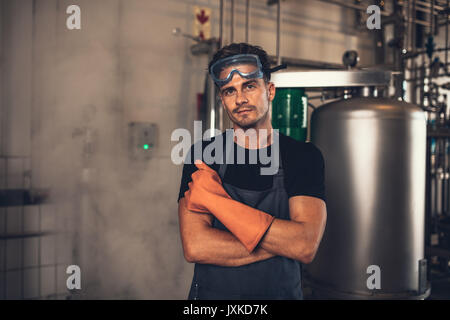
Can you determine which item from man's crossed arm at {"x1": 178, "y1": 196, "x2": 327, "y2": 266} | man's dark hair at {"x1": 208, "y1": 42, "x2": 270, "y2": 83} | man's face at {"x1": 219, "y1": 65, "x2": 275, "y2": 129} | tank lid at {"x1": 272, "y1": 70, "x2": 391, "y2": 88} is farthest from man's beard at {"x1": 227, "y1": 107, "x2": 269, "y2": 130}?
tank lid at {"x1": 272, "y1": 70, "x2": 391, "y2": 88}

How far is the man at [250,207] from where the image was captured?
1.03 m

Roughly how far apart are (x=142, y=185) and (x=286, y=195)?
1.55 m

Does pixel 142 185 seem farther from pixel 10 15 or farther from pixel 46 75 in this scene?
pixel 10 15

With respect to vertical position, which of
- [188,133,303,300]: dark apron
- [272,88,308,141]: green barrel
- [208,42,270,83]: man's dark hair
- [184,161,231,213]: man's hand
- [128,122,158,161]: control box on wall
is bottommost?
[188,133,303,300]: dark apron

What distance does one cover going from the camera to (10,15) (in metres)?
2.13

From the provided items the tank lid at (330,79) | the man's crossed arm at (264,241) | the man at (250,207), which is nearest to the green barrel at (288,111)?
the tank lid at (330,79)

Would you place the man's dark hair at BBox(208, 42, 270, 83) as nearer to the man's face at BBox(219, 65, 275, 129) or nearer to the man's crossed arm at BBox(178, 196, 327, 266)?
the man's face at BBox(219, 65, 275, 129)

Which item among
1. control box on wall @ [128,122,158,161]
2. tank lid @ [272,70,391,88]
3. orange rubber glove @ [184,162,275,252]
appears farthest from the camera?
control box on wall @ [128,122,158,161]

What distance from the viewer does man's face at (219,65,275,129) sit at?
3.55 feet

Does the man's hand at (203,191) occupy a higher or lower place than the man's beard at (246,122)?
lower

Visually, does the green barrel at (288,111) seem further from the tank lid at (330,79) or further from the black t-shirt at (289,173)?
the black t-shirt at (289,173)

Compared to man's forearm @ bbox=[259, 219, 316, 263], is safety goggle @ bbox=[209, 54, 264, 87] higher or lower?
higher

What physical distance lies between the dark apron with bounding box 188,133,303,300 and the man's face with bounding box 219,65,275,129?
5.9 inches

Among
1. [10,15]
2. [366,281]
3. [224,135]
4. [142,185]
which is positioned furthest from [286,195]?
[10,15]
